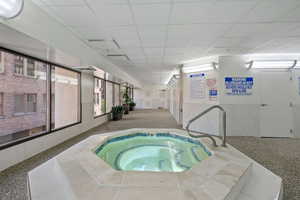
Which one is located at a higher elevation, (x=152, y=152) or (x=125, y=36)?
(x=125, y=36)

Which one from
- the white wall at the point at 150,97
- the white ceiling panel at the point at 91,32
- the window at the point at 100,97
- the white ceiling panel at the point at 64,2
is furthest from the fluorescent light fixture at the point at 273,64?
the white wall at the point at 150,97

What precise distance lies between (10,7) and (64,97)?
283 centimetres

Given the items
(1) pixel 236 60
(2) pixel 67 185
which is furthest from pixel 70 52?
(1) pixel 236 60

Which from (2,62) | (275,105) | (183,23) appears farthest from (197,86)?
(2,62)

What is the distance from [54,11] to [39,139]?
256cm

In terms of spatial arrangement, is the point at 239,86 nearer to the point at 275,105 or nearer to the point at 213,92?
the point at 213,92

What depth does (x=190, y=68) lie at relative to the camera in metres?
5.38

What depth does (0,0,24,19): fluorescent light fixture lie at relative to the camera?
1.63 m

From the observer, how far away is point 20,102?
283cm

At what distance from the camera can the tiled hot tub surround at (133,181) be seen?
115 cm

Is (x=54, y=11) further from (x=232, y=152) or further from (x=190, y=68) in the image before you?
(x=190, y=68)

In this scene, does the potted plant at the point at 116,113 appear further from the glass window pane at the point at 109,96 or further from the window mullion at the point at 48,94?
the window mullion at the point at 48,94

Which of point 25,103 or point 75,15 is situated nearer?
point 75,15

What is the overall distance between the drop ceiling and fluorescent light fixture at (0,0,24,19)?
1.98ft
